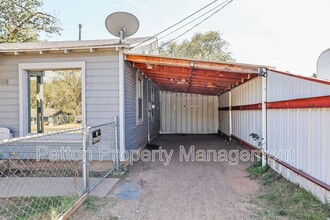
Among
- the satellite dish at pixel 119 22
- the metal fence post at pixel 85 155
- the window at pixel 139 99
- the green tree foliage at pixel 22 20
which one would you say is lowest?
the metal fence post at pixel 85 155

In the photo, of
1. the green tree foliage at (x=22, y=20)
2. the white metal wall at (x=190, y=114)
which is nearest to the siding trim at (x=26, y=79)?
the white metal wall at (x=190, y=114)

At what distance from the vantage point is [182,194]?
421cm

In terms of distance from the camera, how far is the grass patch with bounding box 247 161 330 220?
3.15 meters

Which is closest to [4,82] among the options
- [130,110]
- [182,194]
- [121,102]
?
[121,102]

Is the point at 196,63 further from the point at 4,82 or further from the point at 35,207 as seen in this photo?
the point at 4,82

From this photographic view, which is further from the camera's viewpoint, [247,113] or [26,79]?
[247,113]

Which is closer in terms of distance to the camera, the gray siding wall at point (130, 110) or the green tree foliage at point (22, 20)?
the gray siding wall at point (130, 110)

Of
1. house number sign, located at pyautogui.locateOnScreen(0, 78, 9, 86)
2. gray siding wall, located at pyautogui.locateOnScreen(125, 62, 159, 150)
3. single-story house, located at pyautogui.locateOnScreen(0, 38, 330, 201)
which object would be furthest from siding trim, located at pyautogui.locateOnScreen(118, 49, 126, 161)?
house number sign, located at pyautogui.locateOnScreen(0, 78, 9, 86)

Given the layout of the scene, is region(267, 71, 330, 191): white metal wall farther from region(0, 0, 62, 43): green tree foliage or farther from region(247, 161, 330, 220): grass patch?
region(0, 0, 62, 43): green tree foliage

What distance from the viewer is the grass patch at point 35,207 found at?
129 inches

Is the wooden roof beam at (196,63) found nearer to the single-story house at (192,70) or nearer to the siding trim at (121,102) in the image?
the single-story house at (192,70)

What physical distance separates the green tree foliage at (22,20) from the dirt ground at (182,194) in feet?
49.1

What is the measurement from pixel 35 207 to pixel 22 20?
16.7 m

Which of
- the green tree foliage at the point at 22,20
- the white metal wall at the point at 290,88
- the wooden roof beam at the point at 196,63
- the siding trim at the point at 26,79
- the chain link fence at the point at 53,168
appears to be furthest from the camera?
the green tree foliage at the point at 22,20
